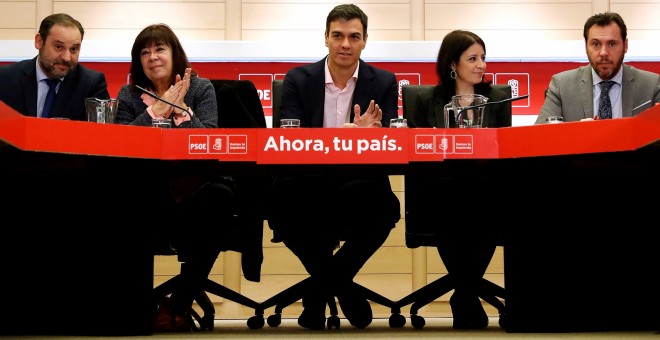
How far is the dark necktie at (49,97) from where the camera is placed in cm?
355

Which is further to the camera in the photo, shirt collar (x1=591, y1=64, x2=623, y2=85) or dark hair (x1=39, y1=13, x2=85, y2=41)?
dark hair (x1=39, y1=13, x2=85, y2=41)

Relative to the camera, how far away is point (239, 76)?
526 cm

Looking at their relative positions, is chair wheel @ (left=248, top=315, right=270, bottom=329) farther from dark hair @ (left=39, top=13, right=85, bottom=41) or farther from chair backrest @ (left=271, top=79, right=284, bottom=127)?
dark hair @ (left=39, top=13, right=85, bottom=41)

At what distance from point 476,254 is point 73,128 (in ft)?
5.45

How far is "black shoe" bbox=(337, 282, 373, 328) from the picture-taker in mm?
2979

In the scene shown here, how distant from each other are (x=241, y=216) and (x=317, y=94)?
1.96 ft

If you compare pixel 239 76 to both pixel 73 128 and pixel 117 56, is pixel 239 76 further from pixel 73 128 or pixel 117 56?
pixel 73 128

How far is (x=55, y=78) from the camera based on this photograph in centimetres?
358

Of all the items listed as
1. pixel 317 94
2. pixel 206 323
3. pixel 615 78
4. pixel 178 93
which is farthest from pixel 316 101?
pixel 615 78

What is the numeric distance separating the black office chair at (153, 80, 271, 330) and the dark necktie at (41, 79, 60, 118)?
692 millimetres

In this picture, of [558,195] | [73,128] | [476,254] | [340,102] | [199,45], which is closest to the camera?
[73,128]

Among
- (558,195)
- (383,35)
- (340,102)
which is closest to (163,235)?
(340,102)

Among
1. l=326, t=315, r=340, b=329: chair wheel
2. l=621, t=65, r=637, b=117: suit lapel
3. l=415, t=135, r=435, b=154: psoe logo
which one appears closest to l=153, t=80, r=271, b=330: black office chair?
l=326, t=315, r=340, b=329: chair wheel

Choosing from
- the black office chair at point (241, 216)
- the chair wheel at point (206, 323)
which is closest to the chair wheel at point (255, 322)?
the black office chair at point (241, 216)
